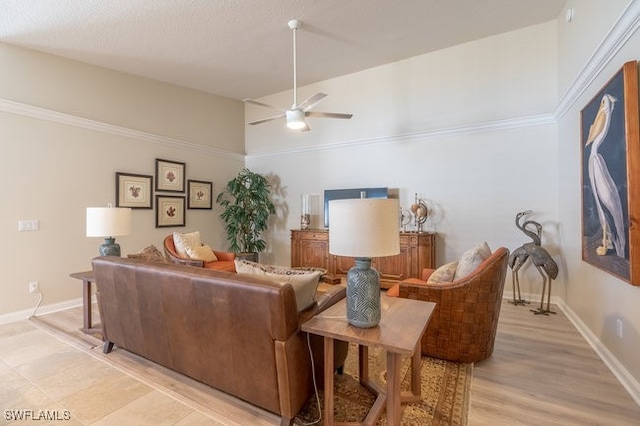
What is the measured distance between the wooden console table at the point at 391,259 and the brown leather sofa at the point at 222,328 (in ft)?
7.99

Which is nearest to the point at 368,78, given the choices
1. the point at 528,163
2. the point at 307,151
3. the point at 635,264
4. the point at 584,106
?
the point at 307,151

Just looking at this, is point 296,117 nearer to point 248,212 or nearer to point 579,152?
point 248,212

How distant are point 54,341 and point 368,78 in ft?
17.9

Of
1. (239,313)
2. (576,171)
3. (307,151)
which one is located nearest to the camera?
(239,313)

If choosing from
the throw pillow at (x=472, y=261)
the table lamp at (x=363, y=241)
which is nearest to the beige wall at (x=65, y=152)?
the table lamp at (x=363, y=241)

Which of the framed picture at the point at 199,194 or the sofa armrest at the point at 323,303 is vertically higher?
the framed picture at the point at 199,194

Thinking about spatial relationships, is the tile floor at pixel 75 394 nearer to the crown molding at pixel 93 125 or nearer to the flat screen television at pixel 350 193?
the crown molding at pixel 93 125

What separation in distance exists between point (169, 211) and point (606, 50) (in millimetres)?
5878

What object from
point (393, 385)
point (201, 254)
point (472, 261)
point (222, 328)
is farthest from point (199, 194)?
point (393, 385)

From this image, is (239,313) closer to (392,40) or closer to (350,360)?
(350,360)

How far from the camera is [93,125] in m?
4.32

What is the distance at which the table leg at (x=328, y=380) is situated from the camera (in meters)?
1.61

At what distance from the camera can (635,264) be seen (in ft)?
6.43

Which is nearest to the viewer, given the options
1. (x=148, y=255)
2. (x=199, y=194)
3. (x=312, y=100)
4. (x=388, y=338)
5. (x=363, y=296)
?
(x=388, y=338)
